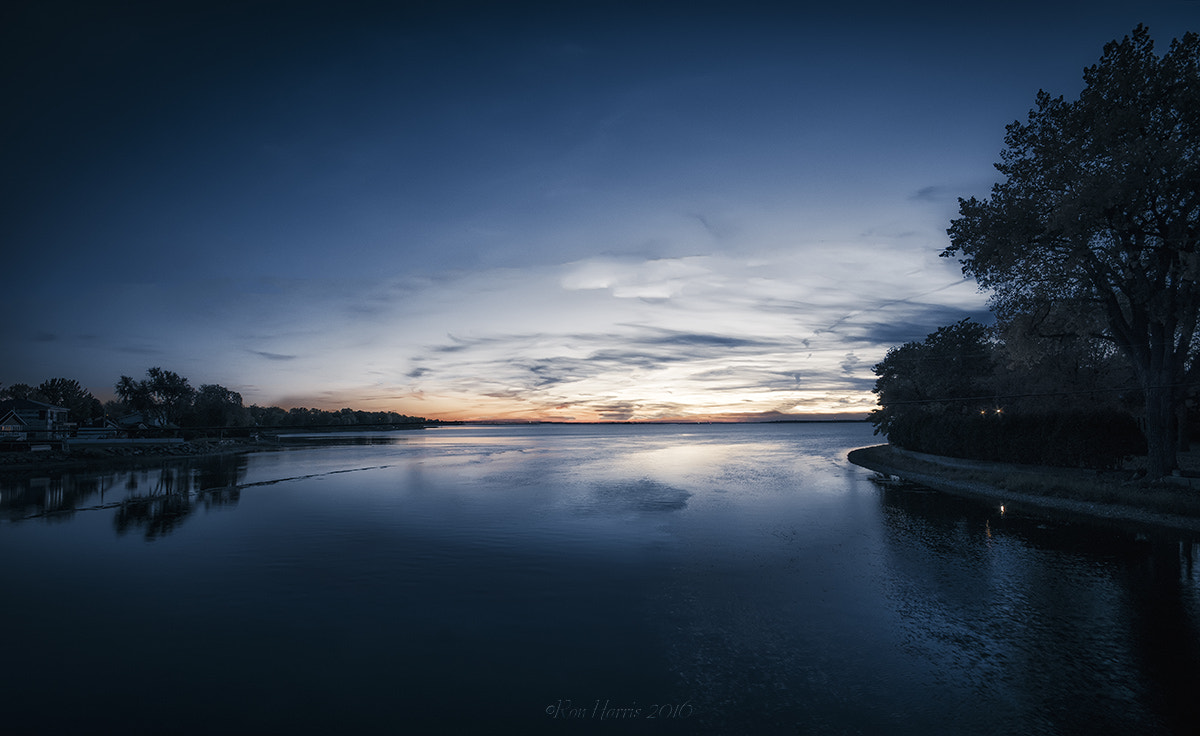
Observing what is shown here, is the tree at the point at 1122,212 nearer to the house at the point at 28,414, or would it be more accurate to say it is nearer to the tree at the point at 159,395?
the house at the point at 28,414

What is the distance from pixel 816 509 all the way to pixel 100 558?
24821 mm

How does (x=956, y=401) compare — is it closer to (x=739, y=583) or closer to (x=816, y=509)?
(x=816, y=509)

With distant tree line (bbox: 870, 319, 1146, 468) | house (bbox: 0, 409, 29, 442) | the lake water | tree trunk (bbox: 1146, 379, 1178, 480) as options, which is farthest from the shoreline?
tree trunk (bbox: 1146, 379, 1178, 480)

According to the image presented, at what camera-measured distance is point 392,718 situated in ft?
22.3

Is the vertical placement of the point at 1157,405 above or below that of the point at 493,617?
above

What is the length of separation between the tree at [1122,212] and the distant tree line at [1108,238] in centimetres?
5

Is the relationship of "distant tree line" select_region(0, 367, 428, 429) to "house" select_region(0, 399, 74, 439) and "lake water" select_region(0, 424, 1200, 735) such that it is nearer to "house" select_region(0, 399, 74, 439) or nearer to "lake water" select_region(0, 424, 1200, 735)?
"house" select_region(0, 399, 74, 439)

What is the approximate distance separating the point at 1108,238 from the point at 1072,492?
10507mm

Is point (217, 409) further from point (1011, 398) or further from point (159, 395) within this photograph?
point (1011, 398)

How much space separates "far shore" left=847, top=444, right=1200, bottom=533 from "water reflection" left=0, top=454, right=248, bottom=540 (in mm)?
33406

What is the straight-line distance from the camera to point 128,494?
2797 centimetres

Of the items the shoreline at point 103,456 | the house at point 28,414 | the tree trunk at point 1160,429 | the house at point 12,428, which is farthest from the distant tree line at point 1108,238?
the house at point 28,414

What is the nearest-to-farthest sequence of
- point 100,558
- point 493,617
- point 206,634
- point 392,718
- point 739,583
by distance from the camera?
point 392,718 → point 206,634 → point 493,617 → point 739,583 → point 100,558

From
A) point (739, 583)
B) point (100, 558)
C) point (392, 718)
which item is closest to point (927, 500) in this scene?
point (739, 583)
